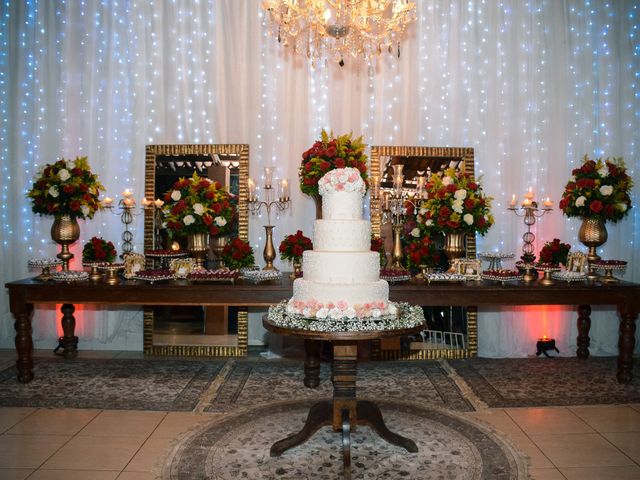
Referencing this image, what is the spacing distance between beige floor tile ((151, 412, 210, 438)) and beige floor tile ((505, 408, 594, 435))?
2465 millimetres

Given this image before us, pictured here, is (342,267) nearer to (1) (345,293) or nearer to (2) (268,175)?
(1) (345,293)

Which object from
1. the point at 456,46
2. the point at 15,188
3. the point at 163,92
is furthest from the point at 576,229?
the point at 15,188

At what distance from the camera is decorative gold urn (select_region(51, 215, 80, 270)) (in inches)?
252

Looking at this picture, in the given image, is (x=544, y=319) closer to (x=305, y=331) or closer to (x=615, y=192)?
(x=615, y=192)

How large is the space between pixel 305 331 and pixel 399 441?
1.10 m

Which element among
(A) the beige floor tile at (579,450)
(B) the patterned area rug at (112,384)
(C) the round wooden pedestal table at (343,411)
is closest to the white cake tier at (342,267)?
(C) the round wooden pedestal table at (343,411)

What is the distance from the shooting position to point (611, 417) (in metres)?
4.95

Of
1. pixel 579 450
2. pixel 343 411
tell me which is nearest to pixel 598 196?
pixel 579 450

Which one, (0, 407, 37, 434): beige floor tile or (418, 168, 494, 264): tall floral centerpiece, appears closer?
(0, 407, 37, 434): beige floor tile

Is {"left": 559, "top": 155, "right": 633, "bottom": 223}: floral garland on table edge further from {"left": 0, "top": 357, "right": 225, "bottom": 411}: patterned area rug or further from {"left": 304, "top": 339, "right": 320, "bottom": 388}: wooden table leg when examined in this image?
{"left": 0, "top": 357, "right": 225, "bottom": 411}: patterned area rug

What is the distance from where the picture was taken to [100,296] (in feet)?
18.6

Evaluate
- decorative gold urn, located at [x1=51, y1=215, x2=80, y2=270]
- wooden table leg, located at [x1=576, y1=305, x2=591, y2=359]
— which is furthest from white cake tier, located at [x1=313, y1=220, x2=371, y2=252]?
wooden table leg, located at [x1=576, y1=305, x2=591, y2=359]

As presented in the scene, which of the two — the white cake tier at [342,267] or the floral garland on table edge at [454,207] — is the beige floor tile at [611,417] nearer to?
the floral garland on table edge at [454,207]

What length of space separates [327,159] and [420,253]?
1.35 metres
